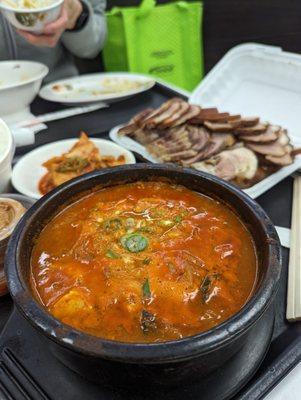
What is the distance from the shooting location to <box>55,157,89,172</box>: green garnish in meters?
2.29

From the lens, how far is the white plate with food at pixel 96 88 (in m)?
3.03

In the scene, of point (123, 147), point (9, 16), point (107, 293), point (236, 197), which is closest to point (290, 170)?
point (236, 197)

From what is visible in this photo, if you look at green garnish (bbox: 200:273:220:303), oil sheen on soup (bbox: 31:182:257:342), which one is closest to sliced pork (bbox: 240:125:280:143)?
oil sheen on soup (bbox: 31:182:257:342)

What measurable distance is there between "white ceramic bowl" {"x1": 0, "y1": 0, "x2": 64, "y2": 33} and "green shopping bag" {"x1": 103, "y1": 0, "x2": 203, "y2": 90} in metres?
1.54

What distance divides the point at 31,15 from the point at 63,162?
821 millimetres

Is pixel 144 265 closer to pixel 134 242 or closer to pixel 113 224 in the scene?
pixel 134 242

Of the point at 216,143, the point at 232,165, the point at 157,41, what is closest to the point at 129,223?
the point at 232,165

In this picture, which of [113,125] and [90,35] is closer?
[113,125]

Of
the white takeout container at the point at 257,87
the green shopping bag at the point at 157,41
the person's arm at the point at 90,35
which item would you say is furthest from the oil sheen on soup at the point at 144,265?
the green shopping bag at the point at 157,41

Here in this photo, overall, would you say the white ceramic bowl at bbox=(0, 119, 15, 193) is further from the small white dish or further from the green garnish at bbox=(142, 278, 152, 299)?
the green garnish at bbox=(142, 278, 152, 299)

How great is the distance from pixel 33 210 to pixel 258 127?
1.47 m

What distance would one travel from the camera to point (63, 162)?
236 centimetres

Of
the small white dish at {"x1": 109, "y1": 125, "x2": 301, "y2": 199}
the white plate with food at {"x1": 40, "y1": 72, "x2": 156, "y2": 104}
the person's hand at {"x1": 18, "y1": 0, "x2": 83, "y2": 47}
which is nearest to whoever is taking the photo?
the small white dish at {"x1": 109, "y1": 125, "x2": 301, "y2": 199}

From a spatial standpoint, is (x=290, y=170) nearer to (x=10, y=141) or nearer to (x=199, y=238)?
(x=199, y=238)
